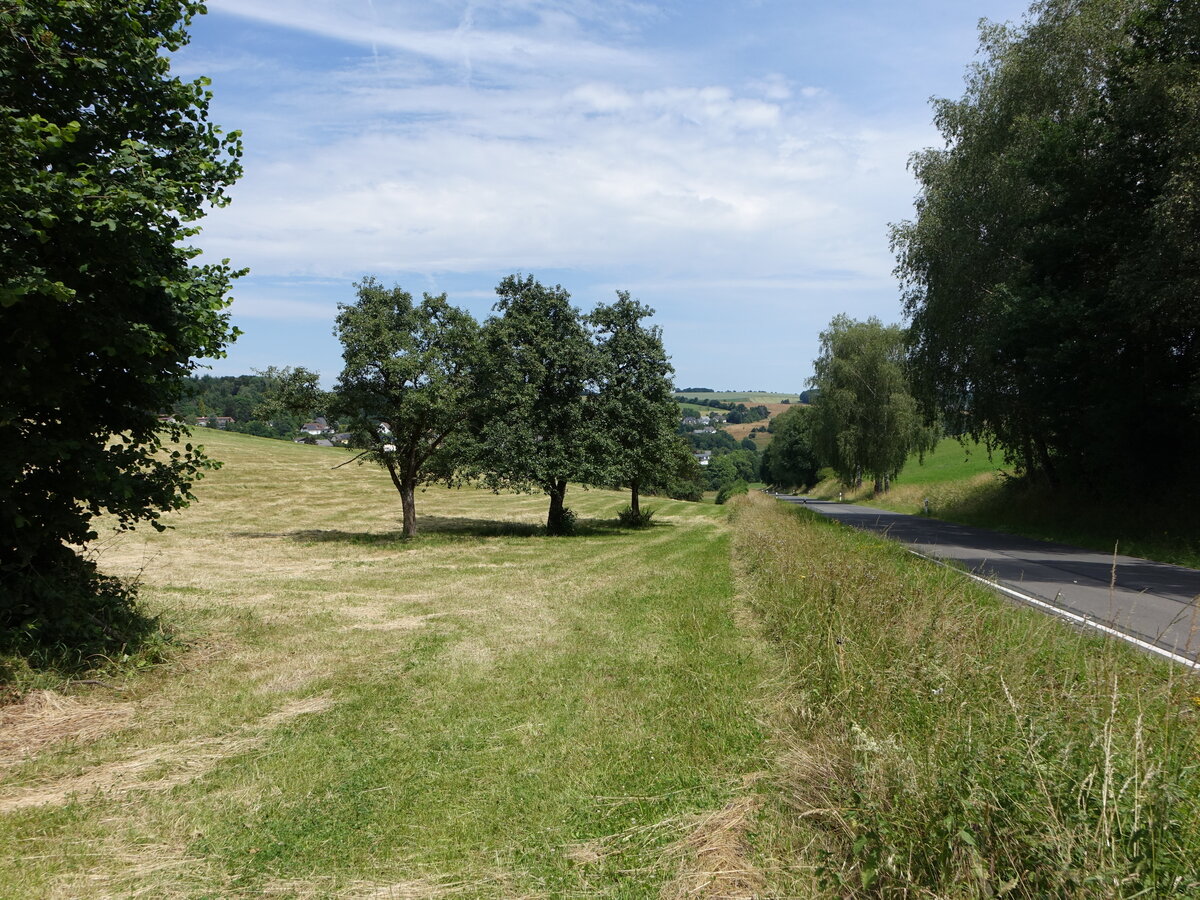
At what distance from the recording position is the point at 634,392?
1121 inches

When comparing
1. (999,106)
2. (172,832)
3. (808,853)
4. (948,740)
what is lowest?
(172,832)

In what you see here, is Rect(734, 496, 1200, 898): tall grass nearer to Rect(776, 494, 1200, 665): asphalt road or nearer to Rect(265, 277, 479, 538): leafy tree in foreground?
Rect(776, 494, 1200, 665): asphalt road

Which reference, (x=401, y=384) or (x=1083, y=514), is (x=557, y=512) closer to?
(x=401, y=384)

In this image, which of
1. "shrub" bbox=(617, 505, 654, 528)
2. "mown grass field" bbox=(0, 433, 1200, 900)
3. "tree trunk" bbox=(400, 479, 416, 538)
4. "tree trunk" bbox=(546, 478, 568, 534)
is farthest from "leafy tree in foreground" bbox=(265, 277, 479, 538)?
"mown grass field" bbox=(0, 433, 1200, 900)

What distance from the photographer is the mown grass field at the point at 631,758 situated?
11.2 ft

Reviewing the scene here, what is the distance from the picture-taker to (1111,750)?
3.55 m

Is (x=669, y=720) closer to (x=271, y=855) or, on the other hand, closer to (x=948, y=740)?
(x=948, y=740)

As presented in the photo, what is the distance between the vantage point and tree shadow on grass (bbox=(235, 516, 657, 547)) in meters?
24.8

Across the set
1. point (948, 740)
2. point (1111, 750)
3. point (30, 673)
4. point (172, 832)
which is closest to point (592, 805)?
point (948, 740)

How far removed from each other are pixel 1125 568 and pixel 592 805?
550 inches

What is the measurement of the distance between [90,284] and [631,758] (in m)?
6.92

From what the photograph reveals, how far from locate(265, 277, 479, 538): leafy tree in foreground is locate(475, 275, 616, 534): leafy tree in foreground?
1.15 meters

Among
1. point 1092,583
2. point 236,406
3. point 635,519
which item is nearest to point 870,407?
point 635,519

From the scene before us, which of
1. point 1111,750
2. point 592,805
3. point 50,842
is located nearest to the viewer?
point 1111,750
